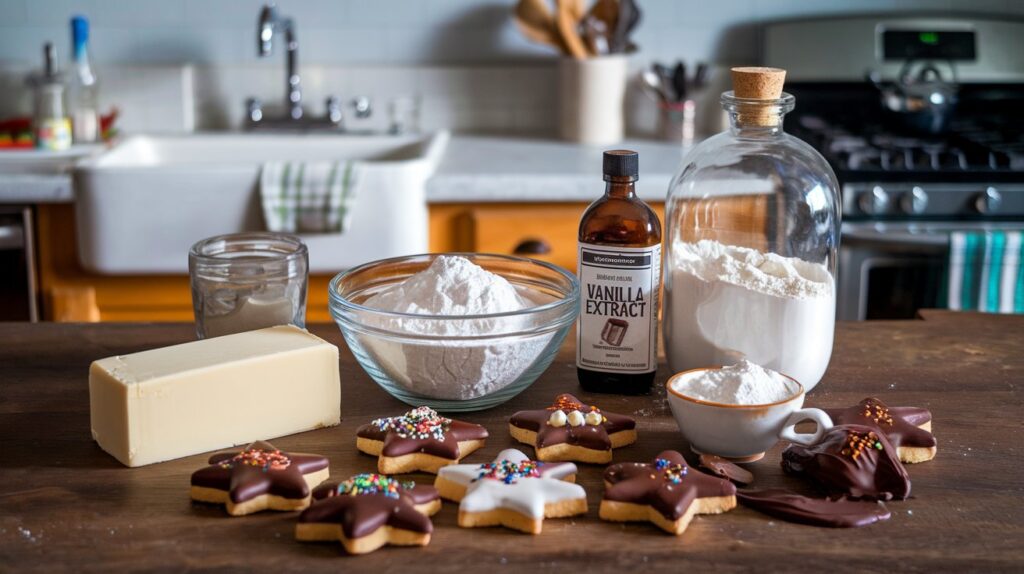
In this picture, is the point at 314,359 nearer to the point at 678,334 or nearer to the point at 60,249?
the point at 678,334

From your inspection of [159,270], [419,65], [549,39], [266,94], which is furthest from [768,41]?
[159,270]

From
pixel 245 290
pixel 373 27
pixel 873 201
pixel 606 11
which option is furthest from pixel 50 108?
pixel 873 201

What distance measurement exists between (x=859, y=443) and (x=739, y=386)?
0.12 meters

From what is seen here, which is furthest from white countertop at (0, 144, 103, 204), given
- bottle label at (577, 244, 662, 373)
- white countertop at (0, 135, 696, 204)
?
bottle label at (577, 244, 662, 373)

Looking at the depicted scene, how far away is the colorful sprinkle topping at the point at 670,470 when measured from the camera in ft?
3.15

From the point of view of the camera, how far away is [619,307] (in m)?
1.21

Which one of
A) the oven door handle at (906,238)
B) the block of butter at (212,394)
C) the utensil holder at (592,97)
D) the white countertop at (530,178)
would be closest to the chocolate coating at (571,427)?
the block of butter at (212,394)

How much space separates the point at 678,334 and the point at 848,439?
283 mm

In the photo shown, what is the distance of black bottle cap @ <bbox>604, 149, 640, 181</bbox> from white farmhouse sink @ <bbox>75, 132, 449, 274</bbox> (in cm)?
125

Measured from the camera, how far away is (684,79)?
2.95m

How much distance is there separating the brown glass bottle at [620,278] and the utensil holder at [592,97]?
1728 millimetres

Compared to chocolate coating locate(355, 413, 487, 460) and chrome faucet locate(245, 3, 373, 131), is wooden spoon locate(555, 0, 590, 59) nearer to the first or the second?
chrome faucet locate(245, 3, 373, 131)

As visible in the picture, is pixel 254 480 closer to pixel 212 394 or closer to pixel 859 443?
pixel 212 394

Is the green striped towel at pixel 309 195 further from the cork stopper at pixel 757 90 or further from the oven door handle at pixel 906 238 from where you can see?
the cork stopper at pixel 757 90
